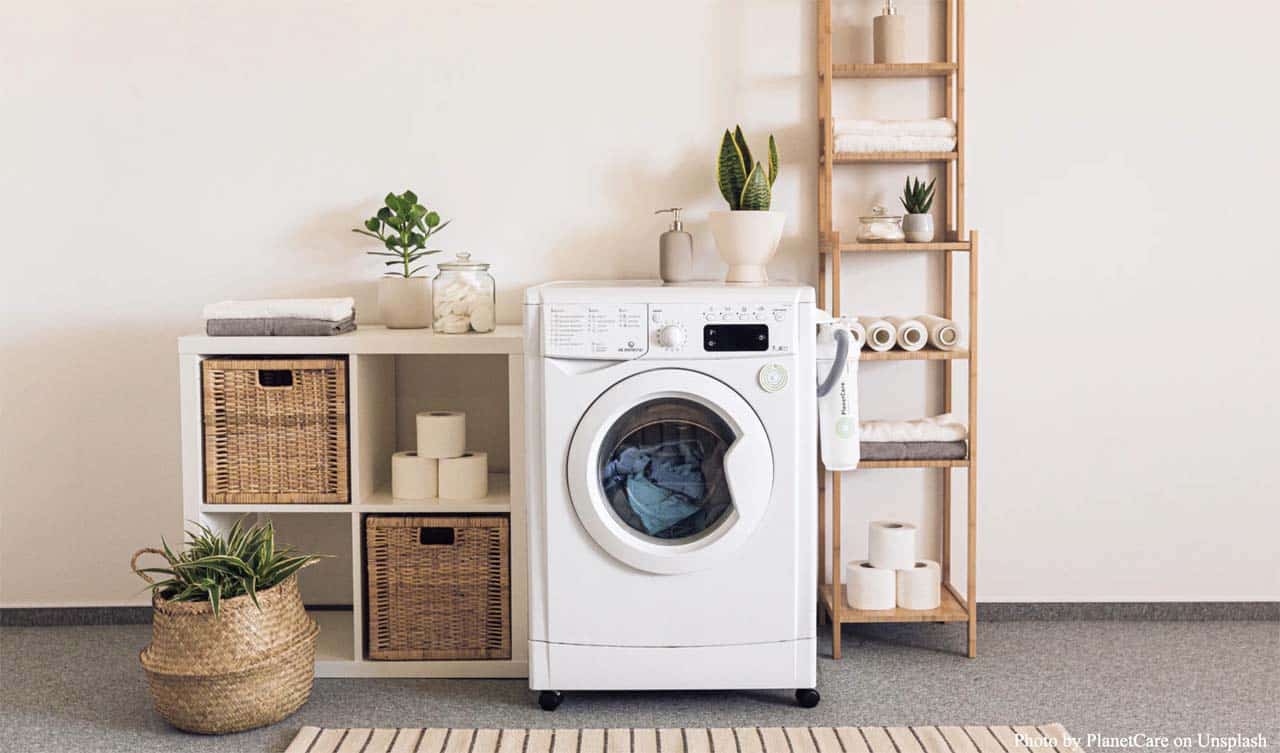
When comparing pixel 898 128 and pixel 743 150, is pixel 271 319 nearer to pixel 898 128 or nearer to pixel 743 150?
pixel 743 150

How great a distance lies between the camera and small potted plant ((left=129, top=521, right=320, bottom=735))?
2.46 m

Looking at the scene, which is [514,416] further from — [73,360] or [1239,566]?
[1239,566]

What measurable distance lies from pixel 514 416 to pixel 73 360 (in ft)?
4.13

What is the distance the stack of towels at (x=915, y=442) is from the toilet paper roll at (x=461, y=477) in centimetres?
88

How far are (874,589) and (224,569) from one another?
4.75 feet

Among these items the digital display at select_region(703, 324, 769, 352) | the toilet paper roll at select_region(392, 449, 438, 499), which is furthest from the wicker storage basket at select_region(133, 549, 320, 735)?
the digital display at select_region(703, 324, 769, 352)

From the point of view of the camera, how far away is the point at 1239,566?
3223 mm

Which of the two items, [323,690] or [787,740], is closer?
[787,740]

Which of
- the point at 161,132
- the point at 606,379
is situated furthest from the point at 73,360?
the point at 606,379

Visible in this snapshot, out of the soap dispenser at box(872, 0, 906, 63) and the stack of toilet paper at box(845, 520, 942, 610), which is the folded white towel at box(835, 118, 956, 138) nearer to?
the soap dispenser at box(872, 0, 906, 63)

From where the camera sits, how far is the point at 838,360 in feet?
8.69

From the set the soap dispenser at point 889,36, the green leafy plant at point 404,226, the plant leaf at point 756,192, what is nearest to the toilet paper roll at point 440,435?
the green leafy plant at point 404,226

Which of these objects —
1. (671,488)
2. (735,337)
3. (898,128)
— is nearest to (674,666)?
(671,488)

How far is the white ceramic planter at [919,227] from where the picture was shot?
2.94 m
